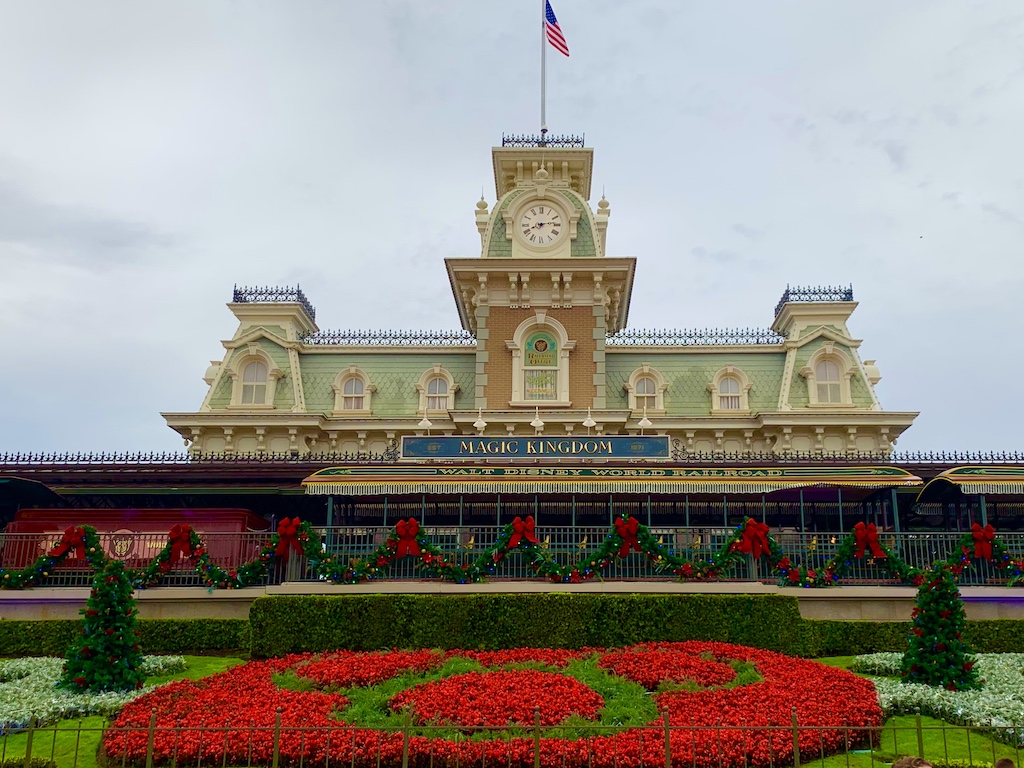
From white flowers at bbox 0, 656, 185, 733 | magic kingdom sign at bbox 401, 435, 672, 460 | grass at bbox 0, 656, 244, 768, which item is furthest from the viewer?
magic kingdom sign at bbox 401, 435, 672, 460

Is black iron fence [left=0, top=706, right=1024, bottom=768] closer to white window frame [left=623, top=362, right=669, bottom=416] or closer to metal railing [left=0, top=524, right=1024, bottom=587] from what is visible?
metal railing [left=0, top=524, right=1024, bottom=587]

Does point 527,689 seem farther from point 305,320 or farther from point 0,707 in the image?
point 305,320

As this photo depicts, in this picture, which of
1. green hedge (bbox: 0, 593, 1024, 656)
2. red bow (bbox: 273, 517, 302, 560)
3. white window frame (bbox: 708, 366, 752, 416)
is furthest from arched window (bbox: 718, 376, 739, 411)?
red bow (bbox: 273, 517, 302, 560)

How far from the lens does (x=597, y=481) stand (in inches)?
829

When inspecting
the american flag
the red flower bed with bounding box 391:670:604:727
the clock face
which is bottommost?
the red flower bed with bounding box 391:670:604:727

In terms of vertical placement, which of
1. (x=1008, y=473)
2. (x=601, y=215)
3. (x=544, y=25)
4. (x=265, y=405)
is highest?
(x=544, y=25)

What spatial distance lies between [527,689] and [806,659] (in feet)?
21.8

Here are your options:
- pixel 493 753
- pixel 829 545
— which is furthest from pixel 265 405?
pixel 493 753

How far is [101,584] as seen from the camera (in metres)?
15.1

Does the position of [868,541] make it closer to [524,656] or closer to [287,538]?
[524,656]

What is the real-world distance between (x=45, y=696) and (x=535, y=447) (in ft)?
42.2

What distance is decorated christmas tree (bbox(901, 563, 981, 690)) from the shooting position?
14.4 m

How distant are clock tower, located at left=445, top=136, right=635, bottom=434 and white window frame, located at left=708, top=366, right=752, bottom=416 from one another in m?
5.00

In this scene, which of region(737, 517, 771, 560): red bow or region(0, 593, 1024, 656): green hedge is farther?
region(737, 517, 771, 560): red bow
